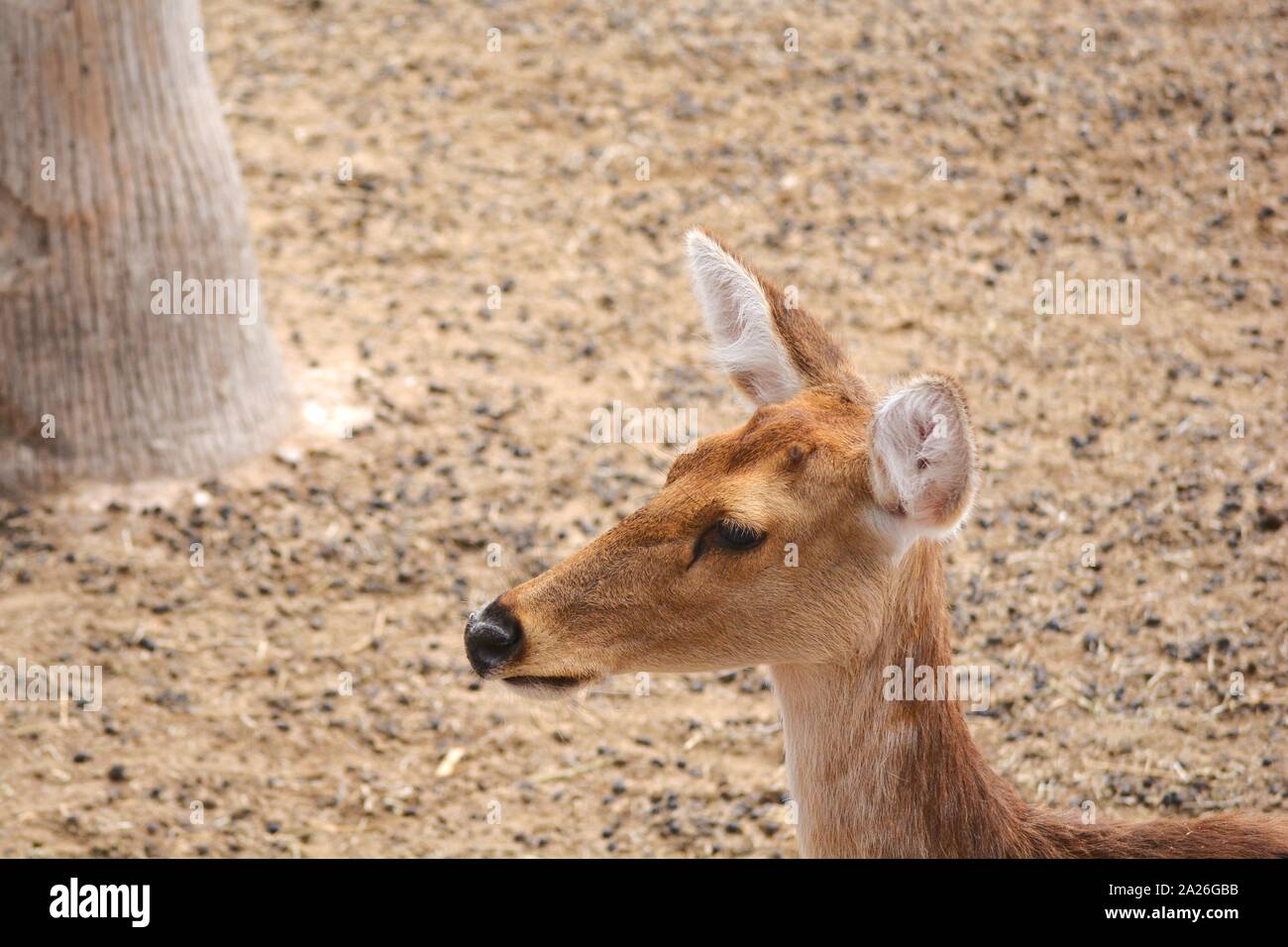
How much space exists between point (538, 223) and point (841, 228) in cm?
173

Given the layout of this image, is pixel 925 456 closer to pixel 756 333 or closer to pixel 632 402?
pixel 756 333

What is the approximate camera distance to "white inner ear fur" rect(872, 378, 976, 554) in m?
3.11

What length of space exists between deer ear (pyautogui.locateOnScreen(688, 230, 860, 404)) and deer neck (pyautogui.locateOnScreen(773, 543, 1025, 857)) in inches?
23.8

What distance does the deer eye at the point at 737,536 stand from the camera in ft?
11.2

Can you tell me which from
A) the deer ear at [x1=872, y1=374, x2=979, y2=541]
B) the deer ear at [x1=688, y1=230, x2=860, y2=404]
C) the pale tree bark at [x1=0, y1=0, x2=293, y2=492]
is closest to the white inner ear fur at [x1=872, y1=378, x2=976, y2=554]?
the deer ear at [x1=872, y1=374, x2=979, y2=541]

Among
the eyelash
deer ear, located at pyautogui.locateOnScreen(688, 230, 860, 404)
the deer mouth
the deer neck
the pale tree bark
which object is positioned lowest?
the deer neck

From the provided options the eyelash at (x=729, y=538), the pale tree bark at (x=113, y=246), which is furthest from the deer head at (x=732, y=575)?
the pale tree bark at (x=113, y=246)

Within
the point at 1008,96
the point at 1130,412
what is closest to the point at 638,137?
the point at 1008,96

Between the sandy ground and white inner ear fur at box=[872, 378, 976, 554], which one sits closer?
white inner ear fur at box=[872, 378, 976, 554]

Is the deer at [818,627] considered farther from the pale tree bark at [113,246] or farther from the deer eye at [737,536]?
the pale tree bark at [113,246]

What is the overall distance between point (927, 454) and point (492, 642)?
1113 millimetres

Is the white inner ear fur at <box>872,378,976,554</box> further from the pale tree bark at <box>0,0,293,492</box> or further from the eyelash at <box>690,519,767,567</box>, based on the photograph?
the pale tree bark at <box>0,0,293,492</box>
